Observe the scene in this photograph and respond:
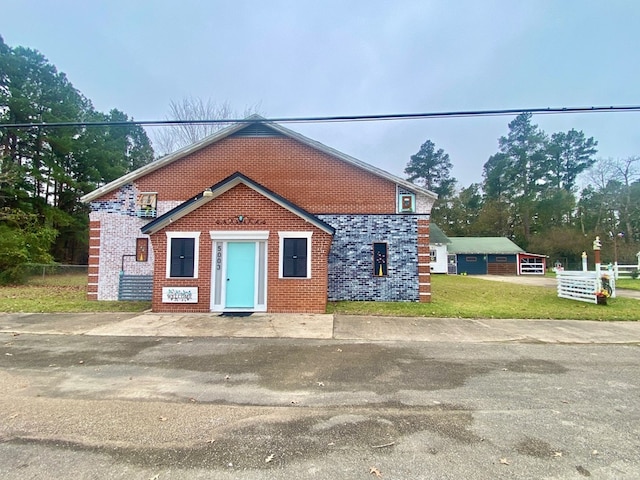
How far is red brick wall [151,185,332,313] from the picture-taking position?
10938mm

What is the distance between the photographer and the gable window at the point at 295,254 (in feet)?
36.4

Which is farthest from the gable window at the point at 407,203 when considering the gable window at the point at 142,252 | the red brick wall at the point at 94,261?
the red brick wall at the point at 94,261

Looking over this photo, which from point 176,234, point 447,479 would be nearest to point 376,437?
point 447,479

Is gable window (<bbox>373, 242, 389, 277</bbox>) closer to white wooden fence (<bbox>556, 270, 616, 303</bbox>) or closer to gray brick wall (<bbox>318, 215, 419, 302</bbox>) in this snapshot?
gray brick wall (<bbox>318, 215, 419, 302</bbox>)

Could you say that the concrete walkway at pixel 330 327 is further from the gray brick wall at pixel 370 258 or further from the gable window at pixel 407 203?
the gable window at pixel 407 203

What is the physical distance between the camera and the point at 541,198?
162ft

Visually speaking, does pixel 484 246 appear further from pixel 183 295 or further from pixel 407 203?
pixel 183 295

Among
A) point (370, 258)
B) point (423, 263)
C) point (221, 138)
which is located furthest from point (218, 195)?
point (423, 263)

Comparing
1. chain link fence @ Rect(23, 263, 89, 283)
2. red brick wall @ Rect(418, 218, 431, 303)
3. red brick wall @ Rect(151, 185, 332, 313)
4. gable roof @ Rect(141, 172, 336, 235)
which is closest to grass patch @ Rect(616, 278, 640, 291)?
red brick wall @ Rect(418, 218, 431, 303)

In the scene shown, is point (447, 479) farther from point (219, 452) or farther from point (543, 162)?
point (543, 162)

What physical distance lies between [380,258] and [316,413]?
979cm

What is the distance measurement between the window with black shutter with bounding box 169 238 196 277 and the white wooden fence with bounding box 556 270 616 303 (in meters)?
15.4

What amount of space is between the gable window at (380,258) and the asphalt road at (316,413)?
6475mm

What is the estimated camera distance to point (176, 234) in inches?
441
